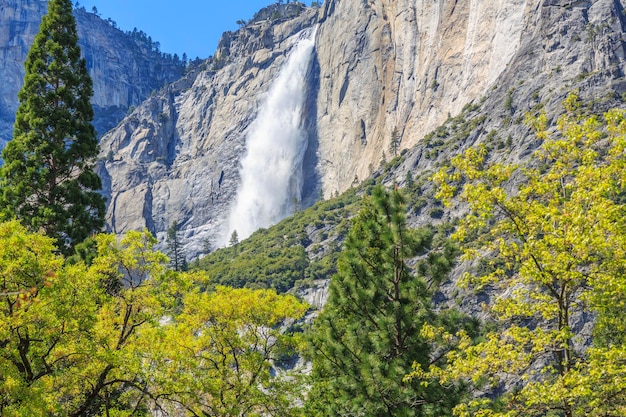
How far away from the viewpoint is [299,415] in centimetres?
1691

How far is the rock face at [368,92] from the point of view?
9825cm

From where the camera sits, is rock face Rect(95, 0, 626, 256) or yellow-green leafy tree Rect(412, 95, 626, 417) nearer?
yellow-green leafy tree Rect(412, 95, 626, 417)

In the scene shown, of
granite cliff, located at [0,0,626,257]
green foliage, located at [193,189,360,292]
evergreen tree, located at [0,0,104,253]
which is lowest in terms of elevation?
evergreen tree, located at [0,0,104,253]

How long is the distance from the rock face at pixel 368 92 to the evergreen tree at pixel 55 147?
234ft

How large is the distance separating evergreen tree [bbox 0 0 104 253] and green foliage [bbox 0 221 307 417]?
10.9 m

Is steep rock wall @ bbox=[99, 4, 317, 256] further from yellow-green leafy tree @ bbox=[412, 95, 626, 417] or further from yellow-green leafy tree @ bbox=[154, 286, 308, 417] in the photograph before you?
yellow-green leafy tree @ bbox=[412, 95, 626, 417]

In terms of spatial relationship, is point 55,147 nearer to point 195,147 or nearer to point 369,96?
point 369,96

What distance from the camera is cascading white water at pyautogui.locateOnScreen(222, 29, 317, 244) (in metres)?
155

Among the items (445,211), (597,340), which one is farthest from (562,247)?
(445,211)

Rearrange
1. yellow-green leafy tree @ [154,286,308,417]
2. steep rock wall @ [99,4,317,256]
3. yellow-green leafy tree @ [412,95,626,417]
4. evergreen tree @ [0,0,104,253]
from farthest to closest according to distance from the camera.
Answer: steep rock wall @ [99,4,317,256] < evergreen tree @ [0,0,104,253] < yellow-green leafy tree @ [154,286,308,417] < yellow-green leafy tree @ [412,95,626,417]

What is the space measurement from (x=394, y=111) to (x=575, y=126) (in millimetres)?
128802

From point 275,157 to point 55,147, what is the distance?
134 metres

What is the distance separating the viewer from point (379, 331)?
16.8 metres

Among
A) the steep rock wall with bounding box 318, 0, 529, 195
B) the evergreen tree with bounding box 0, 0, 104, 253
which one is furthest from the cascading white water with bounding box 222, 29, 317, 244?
the evergreen tree with bounding box 0, 0, 104, 253
